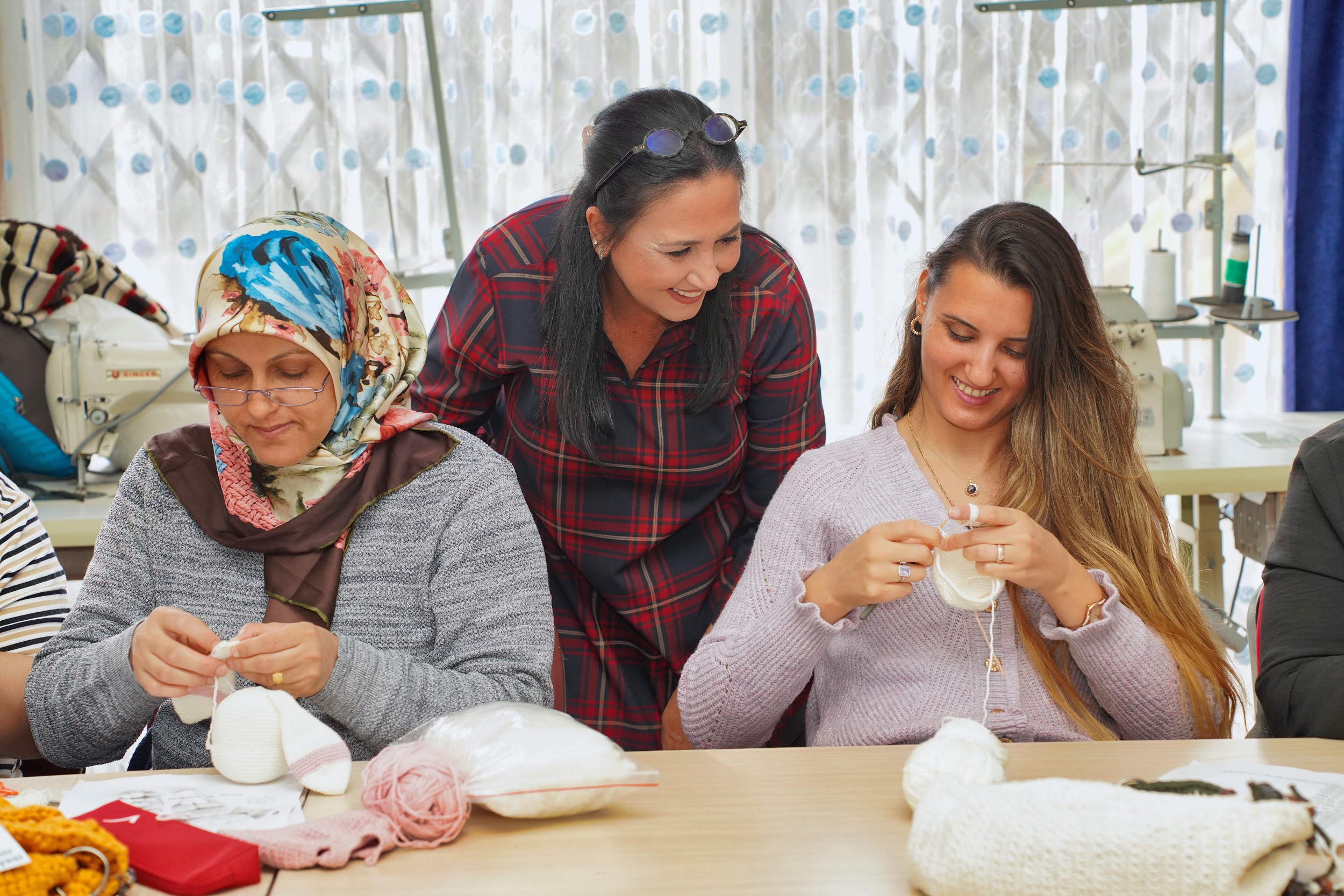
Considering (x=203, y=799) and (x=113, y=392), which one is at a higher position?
(x=113, y=392)

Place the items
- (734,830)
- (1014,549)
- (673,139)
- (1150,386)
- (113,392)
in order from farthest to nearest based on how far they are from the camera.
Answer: (1150,386)
(113,392)
(673,139)
(1014,549)
(734,830)

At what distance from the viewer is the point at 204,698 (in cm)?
130

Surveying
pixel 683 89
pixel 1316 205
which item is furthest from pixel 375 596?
pixel 1316 205

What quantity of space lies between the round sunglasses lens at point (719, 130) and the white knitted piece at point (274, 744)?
967 mm

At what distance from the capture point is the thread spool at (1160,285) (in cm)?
324

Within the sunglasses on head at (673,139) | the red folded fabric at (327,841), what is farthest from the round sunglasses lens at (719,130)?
the red folded fabric at (327,841)

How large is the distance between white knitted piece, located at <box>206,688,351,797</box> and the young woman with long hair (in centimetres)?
49

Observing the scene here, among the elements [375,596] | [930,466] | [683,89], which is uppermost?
[683,89]

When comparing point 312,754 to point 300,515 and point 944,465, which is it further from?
point 944,465

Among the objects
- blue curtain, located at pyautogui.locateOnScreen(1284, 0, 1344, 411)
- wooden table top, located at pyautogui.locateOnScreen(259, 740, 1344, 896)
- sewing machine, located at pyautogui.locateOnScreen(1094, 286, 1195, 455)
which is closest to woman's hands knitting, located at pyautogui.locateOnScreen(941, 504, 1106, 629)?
wooden table top, located at pyautogui.locateOnScreen(259, 740, 1344, 896)

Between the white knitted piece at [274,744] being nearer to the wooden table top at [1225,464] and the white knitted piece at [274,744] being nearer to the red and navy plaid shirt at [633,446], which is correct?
the red and navy plaid shirt at [633,446]

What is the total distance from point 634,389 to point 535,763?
874 mm

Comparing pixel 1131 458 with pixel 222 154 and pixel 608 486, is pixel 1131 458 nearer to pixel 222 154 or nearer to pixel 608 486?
pixel 608 486

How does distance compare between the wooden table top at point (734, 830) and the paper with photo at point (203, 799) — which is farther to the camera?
the paper with photo at point (203, 799)
